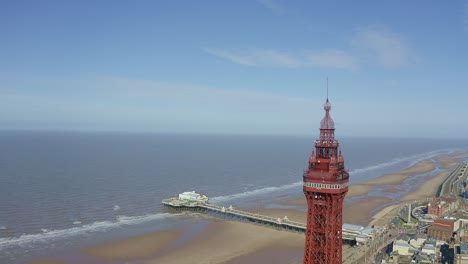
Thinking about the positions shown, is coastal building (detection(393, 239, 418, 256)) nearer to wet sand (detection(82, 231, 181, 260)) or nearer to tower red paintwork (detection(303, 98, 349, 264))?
A: wet sand (detection(82, 231, 181, 260))

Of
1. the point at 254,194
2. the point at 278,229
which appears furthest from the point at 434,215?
the point at 254,194

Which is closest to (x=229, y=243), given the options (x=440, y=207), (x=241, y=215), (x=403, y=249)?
(x=241, y=215)

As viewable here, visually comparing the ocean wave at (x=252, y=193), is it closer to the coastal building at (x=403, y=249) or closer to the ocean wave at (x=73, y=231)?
the ocean wave at (x=73, y=231)

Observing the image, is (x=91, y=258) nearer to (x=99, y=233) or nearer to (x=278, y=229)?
(x=99, y=233)

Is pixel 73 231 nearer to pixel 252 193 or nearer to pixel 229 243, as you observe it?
pixel 229 243

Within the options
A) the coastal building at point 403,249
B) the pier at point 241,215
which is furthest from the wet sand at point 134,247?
the coastal building at point 403,249

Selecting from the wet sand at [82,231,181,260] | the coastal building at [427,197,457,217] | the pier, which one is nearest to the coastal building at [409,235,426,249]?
the pier

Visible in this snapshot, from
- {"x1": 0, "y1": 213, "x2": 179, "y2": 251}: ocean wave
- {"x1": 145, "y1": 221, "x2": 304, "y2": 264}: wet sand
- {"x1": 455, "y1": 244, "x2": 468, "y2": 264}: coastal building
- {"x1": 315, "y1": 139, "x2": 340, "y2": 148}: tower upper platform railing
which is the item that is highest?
{"x1": 315, "y1": 139, "x2": 340, "y2": 148}: tower upper platform railing
